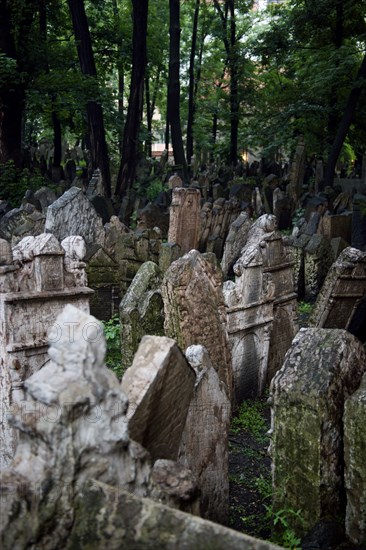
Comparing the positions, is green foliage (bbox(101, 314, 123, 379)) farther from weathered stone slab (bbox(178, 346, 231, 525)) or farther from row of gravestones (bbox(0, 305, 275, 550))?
row of gravestones (bbox(0, 305, 275, 550))

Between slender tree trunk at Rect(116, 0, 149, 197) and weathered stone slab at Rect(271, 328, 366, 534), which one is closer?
weathered stone slab at Rect(271, 328, 366, 534)

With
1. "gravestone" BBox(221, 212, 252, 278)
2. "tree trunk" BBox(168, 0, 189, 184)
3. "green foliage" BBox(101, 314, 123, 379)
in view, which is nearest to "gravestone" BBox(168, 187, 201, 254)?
"gravestone" BBox(221, 212, 252, 278)

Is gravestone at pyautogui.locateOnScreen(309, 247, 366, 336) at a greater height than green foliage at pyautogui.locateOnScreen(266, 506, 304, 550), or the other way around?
gravestone at pyautogui.locateOnScreen(309, 247, 366, 336)

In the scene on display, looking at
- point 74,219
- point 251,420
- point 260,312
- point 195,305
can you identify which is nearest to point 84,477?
point 195,305

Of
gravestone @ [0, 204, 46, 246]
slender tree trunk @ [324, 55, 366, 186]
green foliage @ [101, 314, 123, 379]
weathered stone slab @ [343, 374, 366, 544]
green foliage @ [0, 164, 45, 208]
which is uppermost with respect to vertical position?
slender tree trunk @ [324, 55, 366, 186]

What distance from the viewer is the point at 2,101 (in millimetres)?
19344

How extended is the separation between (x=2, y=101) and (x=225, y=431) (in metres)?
16.8

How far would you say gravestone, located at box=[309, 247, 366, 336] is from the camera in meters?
7.45

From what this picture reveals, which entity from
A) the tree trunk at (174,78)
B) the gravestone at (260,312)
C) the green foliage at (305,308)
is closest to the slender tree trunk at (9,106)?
the tree trunk at (174,78)

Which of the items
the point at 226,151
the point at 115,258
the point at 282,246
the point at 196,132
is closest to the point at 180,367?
the point at 282,246

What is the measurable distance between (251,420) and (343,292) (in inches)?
72.8

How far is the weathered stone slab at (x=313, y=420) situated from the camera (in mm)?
3957

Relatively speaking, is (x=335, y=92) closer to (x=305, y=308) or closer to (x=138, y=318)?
(x=305, y=308)

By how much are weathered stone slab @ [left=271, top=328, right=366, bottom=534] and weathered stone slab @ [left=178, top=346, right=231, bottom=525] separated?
1.76ft
